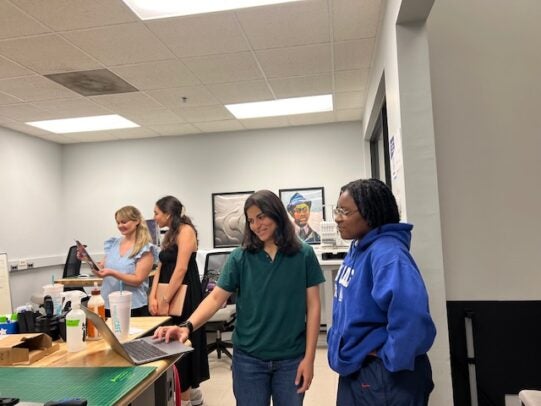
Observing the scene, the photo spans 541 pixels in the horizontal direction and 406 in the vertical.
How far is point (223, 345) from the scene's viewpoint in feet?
12.8

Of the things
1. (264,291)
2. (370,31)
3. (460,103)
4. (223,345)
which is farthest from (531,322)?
(223,345)

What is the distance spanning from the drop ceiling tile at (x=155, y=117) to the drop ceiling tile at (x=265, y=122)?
0.86 m

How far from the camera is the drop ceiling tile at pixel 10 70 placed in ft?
10.2

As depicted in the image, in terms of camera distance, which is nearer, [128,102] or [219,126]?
[128,102]

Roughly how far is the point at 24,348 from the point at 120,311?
363 millimetres

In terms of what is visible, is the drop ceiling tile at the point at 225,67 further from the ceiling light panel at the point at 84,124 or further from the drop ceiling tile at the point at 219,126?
the ceiling light panel at the point at 84,124

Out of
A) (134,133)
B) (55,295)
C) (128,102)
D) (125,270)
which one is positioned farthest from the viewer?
(134,133)

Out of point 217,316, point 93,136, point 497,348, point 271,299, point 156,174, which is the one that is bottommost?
point 217,316

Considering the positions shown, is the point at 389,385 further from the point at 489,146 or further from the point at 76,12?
the point at 76,12

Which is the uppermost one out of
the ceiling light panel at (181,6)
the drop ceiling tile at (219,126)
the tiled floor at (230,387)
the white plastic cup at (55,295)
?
the ceiling light panel at (181,6)

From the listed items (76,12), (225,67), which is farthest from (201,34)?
(76,12)

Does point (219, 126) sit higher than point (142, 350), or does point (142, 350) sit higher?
point (219, 126)

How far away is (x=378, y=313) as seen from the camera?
1186 mm

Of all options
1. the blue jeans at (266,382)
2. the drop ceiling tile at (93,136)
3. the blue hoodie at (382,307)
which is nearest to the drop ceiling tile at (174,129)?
the drop ceiling tile at (93,136)
